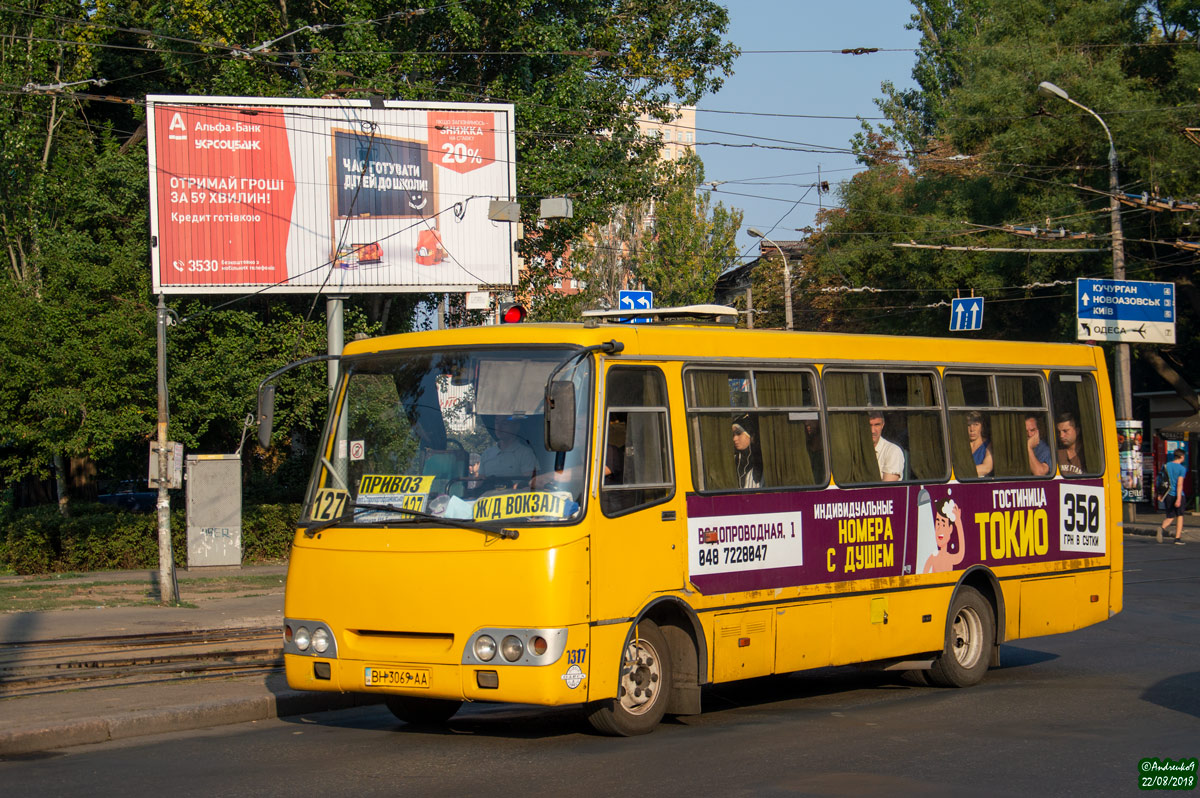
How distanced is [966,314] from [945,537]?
24740 millimetres

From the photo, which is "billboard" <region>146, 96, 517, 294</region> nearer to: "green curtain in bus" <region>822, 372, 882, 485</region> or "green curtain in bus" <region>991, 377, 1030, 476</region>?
"green curtain in bus" <region>991, 377, 1030, 476</region>

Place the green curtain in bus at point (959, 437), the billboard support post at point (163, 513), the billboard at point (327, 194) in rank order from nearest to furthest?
the green curtain in bus at point (959, 437) < the billboard support post at point (163, 513) < the billboard at point (327, 194)

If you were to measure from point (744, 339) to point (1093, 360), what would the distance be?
5.21 meters

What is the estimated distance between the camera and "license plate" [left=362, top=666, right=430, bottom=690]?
27.7ft

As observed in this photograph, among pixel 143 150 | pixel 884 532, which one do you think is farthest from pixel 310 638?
pixel 143 150

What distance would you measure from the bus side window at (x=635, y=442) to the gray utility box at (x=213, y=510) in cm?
1901

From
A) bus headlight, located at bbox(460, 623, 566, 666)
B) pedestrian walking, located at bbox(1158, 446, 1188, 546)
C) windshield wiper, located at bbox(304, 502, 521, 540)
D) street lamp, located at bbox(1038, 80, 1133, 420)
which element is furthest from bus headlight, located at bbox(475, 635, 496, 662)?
street lamp, located at bbox(1038, 80, 1133, 420)

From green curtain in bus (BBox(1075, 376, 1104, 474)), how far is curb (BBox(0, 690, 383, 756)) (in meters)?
7.18

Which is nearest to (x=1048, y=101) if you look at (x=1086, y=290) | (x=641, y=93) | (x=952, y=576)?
(x=1086, y=290)

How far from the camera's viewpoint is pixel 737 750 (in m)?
8.48

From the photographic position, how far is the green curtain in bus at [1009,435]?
12250 millimetres

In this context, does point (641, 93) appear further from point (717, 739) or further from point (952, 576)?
point (717, 739)

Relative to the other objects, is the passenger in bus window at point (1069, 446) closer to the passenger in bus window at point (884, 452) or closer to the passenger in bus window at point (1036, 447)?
the passenger in bus window at point (1036, 447)

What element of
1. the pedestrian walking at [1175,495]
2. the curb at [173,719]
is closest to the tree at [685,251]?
the pedestrian walking at [1175,495]
